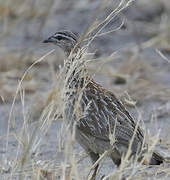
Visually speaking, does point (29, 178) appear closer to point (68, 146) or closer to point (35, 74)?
point (68, 146)

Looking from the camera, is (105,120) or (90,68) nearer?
(105,120)

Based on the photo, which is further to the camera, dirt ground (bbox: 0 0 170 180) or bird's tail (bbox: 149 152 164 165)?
dirt ground (bbox: 0 0 170 180)

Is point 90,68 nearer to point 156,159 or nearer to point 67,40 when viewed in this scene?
point 67,40

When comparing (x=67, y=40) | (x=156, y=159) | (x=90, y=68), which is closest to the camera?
(x=156, y=159)

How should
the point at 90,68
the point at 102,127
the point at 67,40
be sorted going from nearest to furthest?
the point at 102,127 < the point at 67,40 < the point at 90,68

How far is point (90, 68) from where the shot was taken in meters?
9.83

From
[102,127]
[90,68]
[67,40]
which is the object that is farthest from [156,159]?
[90,68]

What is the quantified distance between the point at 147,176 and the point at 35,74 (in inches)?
189

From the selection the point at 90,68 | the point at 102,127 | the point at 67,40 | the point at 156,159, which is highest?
the point at 67,40

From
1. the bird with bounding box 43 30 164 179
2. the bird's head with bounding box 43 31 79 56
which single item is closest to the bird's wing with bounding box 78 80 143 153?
the bird with bounding box 43 30 164 179

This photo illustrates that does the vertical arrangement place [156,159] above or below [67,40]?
below

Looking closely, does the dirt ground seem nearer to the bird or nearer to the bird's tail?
the bird's tail

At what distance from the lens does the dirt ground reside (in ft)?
21.9

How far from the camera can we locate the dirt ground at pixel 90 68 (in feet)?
21.9
